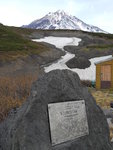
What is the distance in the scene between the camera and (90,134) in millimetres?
5535

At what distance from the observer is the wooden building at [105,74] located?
79.8 feet

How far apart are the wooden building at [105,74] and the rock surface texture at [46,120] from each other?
61.7 ft

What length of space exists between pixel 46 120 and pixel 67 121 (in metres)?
0.45

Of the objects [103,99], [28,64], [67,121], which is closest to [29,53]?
[28,64]

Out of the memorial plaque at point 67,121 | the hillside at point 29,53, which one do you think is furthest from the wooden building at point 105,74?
the memorial plaque at point 67,121

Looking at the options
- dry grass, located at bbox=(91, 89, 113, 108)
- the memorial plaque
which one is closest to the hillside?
dry grass, located at bbox=(91, 89, 113, 108)

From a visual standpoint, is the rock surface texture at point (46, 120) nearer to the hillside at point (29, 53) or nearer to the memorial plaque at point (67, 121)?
the memorial plaque at point (67, 121)

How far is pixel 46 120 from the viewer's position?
16.1 feet

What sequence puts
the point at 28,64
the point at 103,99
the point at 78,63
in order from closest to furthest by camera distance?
1. the point at 103,99
2. the point at 28,64
3. the point at 78,63

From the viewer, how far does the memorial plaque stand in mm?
4965

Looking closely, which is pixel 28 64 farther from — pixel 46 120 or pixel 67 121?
pixel 46 120

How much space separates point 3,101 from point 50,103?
370 centimetres

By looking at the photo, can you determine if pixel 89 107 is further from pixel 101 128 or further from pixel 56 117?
pixel 56 117

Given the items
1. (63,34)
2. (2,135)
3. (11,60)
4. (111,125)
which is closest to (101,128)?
(2,135)
